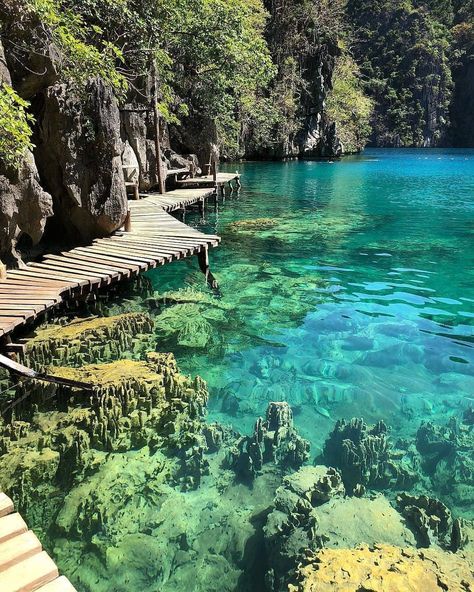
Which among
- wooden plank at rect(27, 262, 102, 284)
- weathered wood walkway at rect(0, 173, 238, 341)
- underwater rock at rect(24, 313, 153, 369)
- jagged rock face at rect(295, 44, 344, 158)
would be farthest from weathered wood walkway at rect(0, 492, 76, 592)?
jagged rock face at rect(295, 44, 344, 158)

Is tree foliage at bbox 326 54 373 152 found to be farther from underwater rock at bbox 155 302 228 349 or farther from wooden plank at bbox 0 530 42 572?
wooden plank at bbox 0 530 42 572

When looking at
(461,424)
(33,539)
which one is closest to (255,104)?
(461,424)

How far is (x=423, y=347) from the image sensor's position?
8.88 meters

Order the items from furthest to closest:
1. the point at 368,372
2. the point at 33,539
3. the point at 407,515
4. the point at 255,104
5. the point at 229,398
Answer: the point at 255,104, the point at 368,372, the point at 229,398, the point at 407,515, the point at 33,539

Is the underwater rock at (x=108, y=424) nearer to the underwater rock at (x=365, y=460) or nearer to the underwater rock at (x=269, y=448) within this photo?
the underwater rock at (x=269, y=448)

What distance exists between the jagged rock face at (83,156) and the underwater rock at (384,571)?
887 centimetres

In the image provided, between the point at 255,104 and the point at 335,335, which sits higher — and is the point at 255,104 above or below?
above

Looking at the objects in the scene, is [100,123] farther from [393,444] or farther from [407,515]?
[407,515]

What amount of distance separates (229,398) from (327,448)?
1.73 m

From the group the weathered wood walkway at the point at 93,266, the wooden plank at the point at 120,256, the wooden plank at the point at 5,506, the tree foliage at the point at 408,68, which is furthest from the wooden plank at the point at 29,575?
the tree foliage at the point at 408,68

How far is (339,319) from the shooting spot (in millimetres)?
10219

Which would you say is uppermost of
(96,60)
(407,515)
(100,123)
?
(96,60)

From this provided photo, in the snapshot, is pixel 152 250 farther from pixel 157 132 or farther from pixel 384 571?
pixel 157 132

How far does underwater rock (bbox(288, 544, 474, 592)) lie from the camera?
418 cm
